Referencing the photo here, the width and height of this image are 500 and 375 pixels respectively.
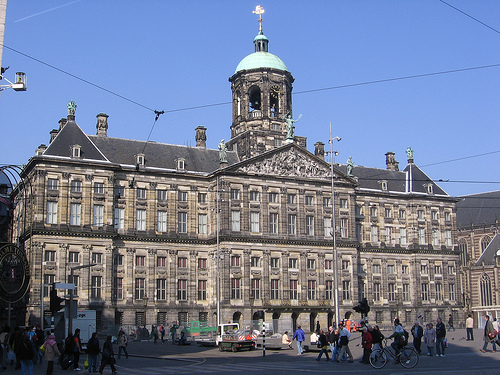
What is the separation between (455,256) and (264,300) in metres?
28.0

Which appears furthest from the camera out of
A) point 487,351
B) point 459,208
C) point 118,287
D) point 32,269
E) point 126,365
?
point 459,208

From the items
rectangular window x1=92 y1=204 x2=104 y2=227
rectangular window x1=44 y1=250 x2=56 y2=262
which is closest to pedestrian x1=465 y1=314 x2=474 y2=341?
rectangular window x1=92 y1=204 x2=104 y2=227

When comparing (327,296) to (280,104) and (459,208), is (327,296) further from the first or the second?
(459,208)

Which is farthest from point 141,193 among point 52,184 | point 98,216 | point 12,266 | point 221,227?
point 12,266

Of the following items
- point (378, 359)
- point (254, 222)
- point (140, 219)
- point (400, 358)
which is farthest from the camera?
point (254, 222)

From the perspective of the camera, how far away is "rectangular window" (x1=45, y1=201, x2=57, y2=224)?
59.0 m

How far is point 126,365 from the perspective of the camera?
32.8 m

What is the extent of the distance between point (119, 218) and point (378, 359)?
40.2m

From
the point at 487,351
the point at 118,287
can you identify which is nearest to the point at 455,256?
the point at 118,287

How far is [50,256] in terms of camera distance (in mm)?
58375

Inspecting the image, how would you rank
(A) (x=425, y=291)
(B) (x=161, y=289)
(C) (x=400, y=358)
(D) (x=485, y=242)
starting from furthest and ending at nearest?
1. (D) (x=485, y=242)
2. (A) (x=425, y=291)
3. (B) (x=161, y=289)
4. (C) (x=400, y=358)

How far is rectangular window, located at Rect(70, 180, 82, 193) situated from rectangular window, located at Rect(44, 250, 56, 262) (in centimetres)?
580

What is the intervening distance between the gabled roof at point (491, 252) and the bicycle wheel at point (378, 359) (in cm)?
7210

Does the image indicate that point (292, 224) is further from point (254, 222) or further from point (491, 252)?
point (491, 252)
